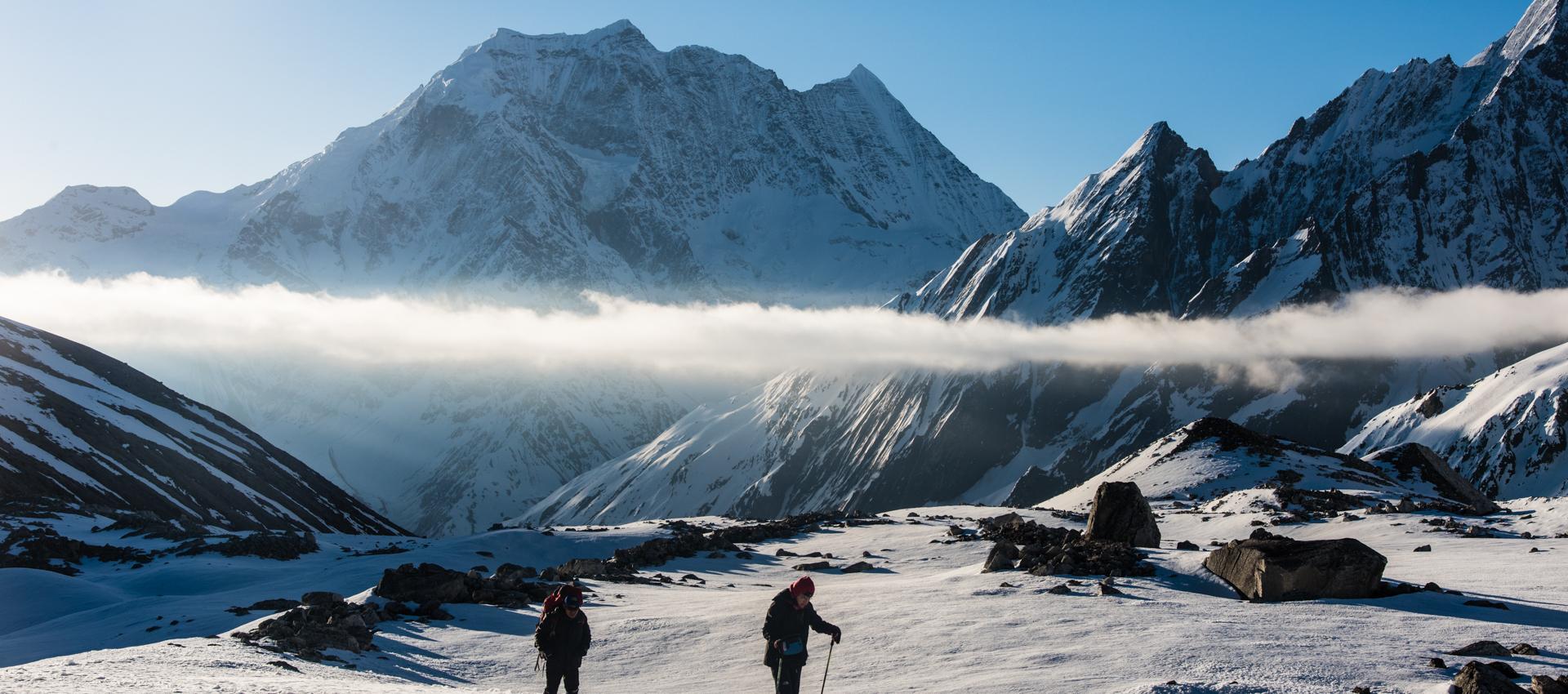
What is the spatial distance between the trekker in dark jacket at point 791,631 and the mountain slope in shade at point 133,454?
85455mm

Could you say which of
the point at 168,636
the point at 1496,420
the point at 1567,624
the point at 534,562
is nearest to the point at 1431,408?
the point at 1496,420

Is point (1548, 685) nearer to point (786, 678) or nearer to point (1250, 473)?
point (786, 678)

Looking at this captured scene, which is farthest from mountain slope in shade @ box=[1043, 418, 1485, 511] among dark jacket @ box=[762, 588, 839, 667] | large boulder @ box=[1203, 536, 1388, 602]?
dark jacket @ box=[762, 588, 839, 667]

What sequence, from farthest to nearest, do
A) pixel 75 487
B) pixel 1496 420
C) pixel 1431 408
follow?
pixel 1431 408, pixel 1496 420, pixel 75 487

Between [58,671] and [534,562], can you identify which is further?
[534,562]

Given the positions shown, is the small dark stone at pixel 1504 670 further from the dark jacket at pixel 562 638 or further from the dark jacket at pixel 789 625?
the dark jacket at pixel 562 638

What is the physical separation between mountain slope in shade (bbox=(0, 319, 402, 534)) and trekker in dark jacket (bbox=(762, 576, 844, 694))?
85455 mm

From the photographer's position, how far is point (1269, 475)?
94.6 m

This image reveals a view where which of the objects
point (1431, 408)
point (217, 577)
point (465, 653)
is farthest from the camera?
point (1431, 408)

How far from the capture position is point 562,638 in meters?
21.2

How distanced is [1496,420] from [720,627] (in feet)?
492

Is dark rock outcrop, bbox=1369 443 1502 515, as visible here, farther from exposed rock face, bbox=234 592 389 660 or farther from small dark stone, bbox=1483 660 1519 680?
exposed rock face, bbox=234 592 389 660

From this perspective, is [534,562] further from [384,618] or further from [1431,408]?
[1431,408]

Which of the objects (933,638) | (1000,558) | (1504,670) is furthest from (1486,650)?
(1000,558)
